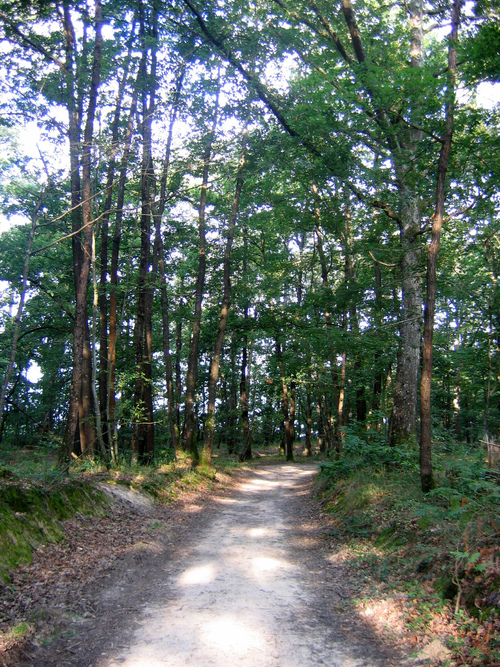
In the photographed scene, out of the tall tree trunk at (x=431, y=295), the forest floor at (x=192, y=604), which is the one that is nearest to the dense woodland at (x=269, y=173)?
the tall tree trunk at (x=431, y=295)

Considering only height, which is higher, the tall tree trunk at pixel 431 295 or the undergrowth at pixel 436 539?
the tall tree trunk at pixel 431 295

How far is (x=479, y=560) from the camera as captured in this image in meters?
4.19

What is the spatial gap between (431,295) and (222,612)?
568 cm

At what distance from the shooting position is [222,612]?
4.45 m

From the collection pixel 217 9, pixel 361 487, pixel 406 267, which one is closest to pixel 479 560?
pixel 361 487

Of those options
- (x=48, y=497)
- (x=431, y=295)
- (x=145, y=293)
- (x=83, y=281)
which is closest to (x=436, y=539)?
(x=431, y=295)

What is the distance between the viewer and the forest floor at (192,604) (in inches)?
143

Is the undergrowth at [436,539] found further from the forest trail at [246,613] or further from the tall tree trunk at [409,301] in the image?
the tall tree trunk at [409,301]

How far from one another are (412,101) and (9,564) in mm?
9136

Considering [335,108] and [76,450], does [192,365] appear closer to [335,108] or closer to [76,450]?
[76,450]

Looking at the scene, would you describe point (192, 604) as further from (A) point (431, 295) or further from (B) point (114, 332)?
(B) point (114, 332)

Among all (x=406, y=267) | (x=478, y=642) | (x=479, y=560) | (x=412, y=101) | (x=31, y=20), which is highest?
(x=31, y=20)

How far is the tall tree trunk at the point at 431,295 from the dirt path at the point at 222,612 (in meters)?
2.26

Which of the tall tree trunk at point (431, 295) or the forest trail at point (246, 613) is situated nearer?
the forest trail at point (246, 613)
